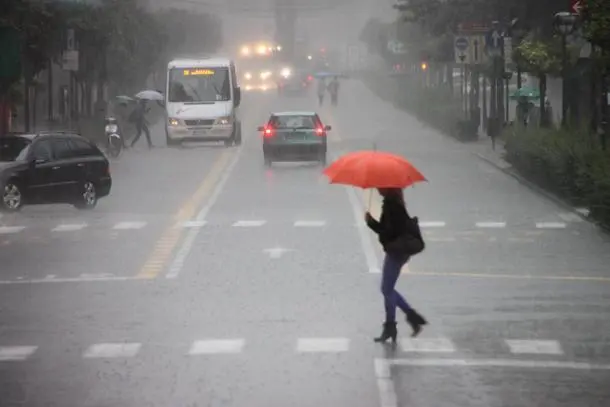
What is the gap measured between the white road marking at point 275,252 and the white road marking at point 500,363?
877 cm

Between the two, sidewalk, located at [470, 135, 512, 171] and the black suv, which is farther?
sidewalk, located at [470, 135, 512, 171]

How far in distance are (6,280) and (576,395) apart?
9.86 m

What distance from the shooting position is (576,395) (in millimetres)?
11102

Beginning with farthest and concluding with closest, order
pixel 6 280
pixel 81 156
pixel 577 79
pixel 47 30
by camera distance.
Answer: pixel 577 79 → pixel 47 30 → pixel 81 156 → pixel 6 280

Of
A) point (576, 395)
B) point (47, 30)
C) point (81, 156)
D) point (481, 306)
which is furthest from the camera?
point (47, 30)

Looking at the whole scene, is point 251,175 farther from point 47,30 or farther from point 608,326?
point 608,326

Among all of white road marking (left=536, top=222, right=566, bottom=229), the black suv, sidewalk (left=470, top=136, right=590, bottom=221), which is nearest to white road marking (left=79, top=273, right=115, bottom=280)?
white road marking (left=536, top=222, right=566, bottom=229)

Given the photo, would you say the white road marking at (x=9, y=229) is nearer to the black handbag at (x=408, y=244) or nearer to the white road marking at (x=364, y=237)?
the white road marking at (x=364, y=237)

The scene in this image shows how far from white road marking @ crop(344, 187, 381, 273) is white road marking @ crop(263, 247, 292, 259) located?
1.16 meters

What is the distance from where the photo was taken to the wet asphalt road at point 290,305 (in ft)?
37.9

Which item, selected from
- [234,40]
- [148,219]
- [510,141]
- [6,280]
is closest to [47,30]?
[510,141]

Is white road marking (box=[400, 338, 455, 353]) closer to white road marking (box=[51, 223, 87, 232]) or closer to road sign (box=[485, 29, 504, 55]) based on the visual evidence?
white road marking (box=[51, 223, 87, 232])

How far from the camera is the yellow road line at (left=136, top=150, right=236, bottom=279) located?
20125 mm

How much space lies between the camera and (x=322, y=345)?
1360 cm
